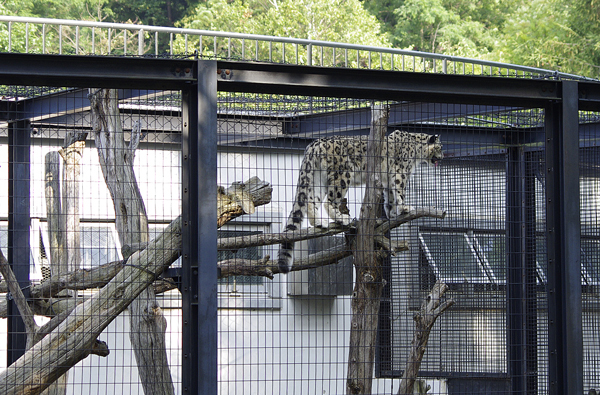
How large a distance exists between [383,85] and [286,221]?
351cm

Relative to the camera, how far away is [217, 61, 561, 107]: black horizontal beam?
3.62m

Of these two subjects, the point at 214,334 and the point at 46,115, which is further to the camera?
the point at 46,115

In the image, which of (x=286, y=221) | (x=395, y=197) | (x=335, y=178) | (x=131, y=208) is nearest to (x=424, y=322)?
(x=395, y=197)

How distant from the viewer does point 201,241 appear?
3.40 metres

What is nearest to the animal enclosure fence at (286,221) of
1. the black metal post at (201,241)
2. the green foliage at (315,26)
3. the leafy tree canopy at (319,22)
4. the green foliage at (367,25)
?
the black metal post at (201,241)

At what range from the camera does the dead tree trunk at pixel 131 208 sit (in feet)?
19.6

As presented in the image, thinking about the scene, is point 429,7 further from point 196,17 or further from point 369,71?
point 369,71

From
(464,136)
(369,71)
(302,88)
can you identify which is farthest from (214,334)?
(464,136)

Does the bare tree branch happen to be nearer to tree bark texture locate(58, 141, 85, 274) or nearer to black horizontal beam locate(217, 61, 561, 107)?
tree bark texture locate(58, 141, 85, 274)

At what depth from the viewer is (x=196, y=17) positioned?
75.9ft

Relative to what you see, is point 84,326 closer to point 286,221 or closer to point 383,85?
point 383,85

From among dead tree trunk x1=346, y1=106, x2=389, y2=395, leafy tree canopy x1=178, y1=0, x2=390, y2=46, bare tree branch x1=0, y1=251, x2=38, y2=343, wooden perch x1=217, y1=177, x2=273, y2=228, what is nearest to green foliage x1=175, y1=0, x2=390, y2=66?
leafy tree canopy x1=178, y1=0, x2=390, y2=46

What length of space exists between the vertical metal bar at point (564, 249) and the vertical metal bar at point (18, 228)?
4.33 m

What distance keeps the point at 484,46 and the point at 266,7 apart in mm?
8160
